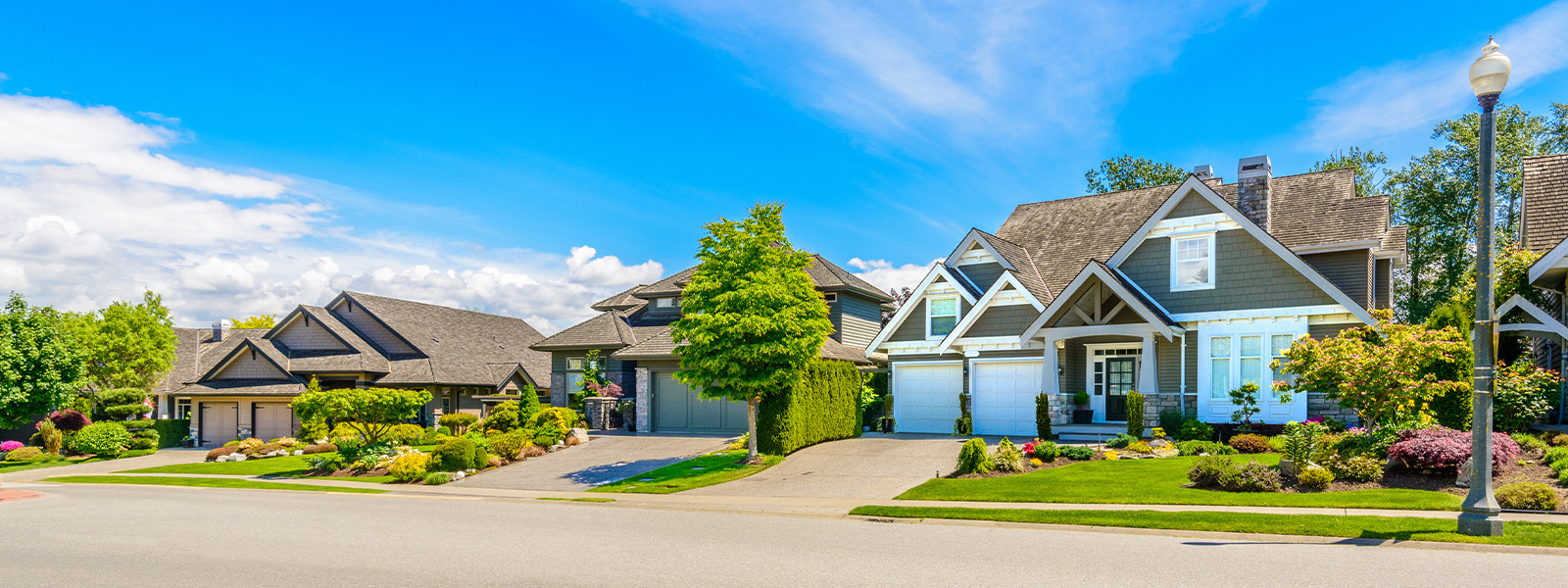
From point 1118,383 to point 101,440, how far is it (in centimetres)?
3738

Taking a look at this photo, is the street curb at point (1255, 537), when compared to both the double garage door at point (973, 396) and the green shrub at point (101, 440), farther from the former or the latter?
the green shrub at point (101, 440)

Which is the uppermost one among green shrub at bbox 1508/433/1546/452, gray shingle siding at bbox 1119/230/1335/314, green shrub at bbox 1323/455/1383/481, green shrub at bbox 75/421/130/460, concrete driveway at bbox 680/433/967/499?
gray shingle siding at bbox 1119/230/1335/314

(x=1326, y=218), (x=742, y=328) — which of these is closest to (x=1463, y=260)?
(x=1326, y=218)

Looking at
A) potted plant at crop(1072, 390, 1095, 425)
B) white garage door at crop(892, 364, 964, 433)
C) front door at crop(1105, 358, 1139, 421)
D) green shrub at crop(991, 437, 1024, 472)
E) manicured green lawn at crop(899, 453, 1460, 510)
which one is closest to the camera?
manicured green lawn at crop(899, 453, 1460, 510)

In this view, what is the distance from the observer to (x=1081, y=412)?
26.2 meters

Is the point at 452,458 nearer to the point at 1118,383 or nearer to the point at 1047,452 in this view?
the point at 1047,452

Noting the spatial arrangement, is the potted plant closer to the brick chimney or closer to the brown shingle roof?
the brick chimney

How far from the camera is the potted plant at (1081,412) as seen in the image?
85.4 feet

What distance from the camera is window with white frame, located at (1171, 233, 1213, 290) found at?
24828 mm

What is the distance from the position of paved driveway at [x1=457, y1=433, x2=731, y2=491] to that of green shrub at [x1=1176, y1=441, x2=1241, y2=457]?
12.7 metres

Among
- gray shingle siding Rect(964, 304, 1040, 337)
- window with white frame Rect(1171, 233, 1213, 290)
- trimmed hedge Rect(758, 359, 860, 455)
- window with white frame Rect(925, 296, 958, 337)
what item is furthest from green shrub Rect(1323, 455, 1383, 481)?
window with white frame Rect(925, 296, 958, 337)

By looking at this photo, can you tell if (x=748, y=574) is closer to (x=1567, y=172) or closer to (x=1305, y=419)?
(x=1305, y=419)

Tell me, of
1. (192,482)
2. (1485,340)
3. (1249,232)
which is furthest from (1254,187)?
(192,482)

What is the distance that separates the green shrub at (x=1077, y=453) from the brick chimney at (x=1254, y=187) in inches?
418
